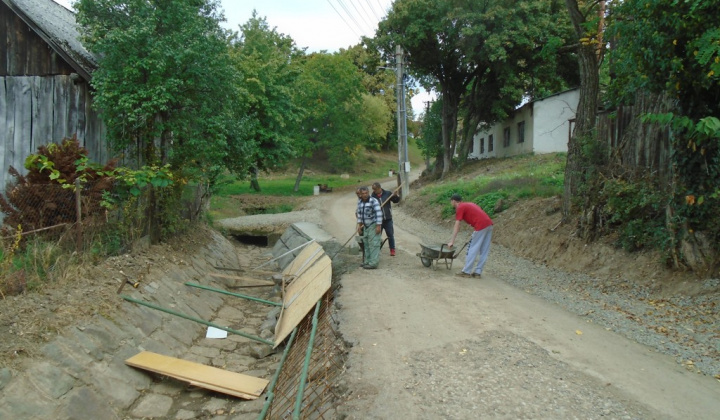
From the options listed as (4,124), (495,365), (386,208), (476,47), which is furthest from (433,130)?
(495,365)

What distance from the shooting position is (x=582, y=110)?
11484 mm

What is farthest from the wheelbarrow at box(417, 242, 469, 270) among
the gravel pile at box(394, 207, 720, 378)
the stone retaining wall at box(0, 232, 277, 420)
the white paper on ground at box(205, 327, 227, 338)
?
the white paper on ground at box(205, 327, 227, 338)

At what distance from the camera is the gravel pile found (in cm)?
581

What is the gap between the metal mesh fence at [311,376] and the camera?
5.20 metres

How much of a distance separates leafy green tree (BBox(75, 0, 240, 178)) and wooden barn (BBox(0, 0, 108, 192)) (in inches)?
53.5

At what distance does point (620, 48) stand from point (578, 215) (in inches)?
139

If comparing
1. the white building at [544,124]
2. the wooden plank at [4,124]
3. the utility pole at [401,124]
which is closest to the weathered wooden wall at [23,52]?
the wooden plank at [4,124]

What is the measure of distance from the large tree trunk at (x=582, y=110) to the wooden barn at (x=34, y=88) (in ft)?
36.1

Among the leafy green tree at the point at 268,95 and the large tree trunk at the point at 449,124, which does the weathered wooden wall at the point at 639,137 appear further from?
the large tree trunk at the point at 449,124

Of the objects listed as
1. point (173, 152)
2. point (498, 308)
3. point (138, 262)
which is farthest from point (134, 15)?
point (498, 308)

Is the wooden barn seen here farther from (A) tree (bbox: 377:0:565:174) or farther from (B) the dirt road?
(A) tree (bbox: 377:0:565:174)

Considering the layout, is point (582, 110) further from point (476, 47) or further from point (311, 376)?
point (476, 47)

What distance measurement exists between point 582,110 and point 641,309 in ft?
18.7

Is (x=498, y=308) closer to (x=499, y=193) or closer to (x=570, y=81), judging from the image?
(x=499, y=193)
